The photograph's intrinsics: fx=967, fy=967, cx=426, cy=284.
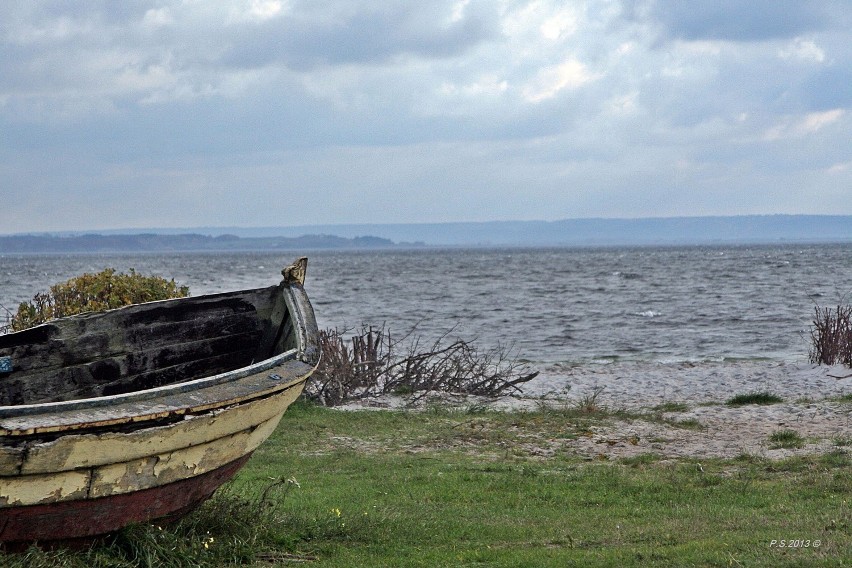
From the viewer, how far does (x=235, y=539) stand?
685 cm

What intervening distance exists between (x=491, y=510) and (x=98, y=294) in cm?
709

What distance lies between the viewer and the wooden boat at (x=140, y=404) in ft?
17.5

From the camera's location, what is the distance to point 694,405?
52.1ft

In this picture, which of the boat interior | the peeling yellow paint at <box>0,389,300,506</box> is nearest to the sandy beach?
the boat interior

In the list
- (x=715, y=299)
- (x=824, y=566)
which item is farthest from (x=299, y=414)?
(x=715, y=299)

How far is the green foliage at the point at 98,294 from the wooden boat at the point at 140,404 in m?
4.32

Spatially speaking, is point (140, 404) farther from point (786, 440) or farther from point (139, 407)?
point (786, 440)

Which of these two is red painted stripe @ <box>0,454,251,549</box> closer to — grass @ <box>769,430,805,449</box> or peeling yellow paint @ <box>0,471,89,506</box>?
peeling yellow paint @ <box>0,471,89,506</box>

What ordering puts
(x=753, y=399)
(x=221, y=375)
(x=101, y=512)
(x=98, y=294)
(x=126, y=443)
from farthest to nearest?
(x=753, y=399) < (x=98, y=294) < (x=221, y=375) < (x=101, y=512) < (x=126, y=443)

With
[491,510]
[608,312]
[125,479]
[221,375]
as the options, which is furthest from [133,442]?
[608,312]

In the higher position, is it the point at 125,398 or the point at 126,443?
the point at 125,398

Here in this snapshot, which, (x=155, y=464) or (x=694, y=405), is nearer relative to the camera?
(x=155, y=464)

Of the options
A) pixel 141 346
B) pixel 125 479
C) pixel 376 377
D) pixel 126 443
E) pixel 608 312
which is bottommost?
pixel 608 312

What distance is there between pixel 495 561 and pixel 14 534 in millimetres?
3123
